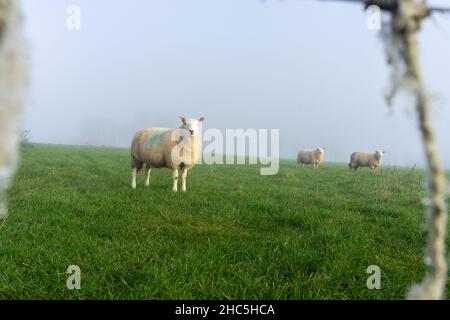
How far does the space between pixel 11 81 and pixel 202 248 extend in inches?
169

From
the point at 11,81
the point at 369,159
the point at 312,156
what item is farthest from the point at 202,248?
the point at 312,156

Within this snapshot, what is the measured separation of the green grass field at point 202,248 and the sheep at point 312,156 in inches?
771

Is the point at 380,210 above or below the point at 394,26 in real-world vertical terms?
below

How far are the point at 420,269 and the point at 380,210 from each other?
3.60 meters

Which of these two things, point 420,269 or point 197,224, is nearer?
point 420,269

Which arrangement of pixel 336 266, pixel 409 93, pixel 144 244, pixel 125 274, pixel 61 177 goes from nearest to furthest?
pixel 409 93 → pixel 125 274 → pixel 336 266 → pixel 144 244 → pixel 61 177

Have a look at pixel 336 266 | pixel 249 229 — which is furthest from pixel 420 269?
pixel 249 229

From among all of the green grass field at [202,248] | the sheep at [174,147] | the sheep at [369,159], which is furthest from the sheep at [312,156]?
the green grass field at [202,248]

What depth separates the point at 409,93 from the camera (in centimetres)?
65

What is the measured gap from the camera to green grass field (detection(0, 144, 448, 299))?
370 cm

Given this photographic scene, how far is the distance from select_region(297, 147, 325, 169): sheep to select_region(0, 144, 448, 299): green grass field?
19.6 metres

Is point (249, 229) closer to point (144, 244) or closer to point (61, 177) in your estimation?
point (144, 244)
